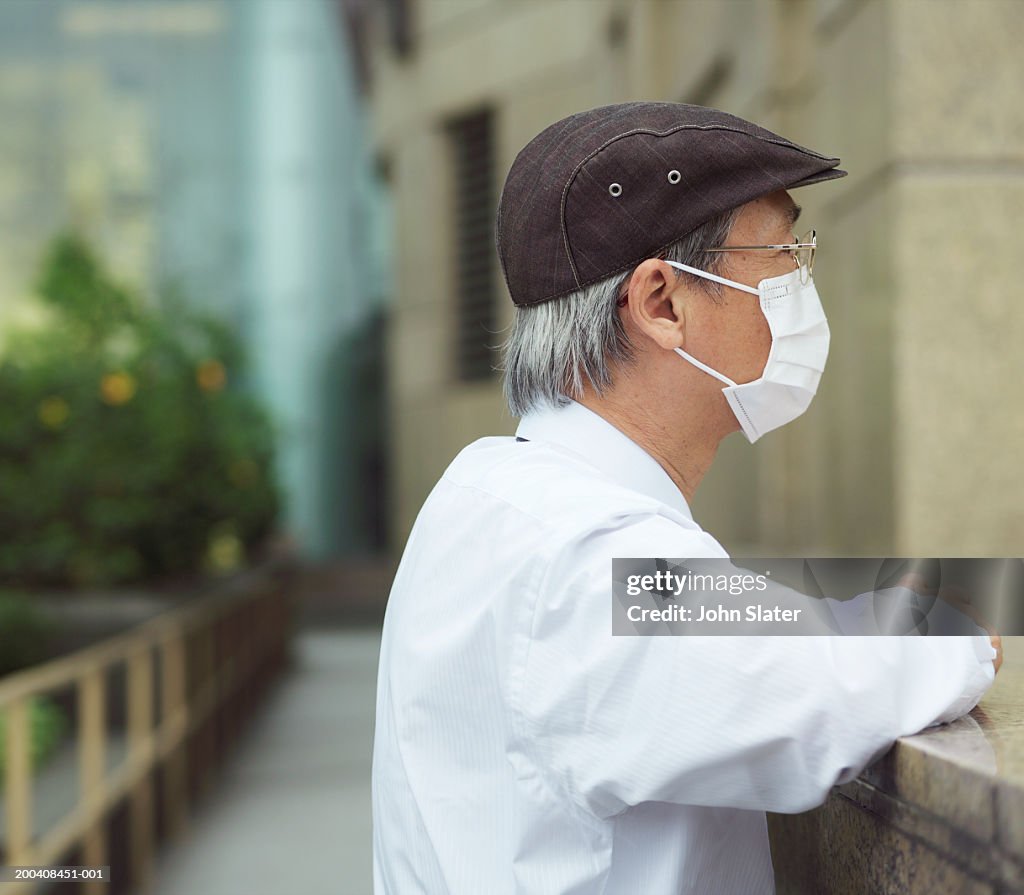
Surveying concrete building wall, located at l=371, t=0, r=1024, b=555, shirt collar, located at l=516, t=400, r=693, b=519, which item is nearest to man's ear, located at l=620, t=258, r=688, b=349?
shirt collar, located at l=516, t=400, r=693, b=519

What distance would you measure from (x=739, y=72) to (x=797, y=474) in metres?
1.58

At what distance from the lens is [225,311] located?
1523 centimetres

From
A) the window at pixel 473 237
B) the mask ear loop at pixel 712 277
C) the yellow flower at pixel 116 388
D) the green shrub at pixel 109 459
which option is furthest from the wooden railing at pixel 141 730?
the window at pixel 473 237

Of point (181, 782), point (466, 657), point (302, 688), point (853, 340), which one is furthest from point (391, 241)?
point (466, 657)

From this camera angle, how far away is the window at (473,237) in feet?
41.5

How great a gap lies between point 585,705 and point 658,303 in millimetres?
502

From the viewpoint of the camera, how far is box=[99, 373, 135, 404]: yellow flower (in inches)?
338

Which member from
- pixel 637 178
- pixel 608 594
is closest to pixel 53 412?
pixel 637 178

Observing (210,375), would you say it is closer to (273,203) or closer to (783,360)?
(273,203)

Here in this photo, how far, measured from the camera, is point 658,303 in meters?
1.43

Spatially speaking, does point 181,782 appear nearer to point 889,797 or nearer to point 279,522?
point 889,797

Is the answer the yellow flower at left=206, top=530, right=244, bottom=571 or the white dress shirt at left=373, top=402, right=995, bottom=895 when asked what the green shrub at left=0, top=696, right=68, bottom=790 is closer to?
the white dress shirt at left=373, top=402, right=995, bottom=895

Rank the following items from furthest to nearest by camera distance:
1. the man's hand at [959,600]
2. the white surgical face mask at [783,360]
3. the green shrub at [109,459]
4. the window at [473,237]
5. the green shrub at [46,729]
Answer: the window at [473,237] < the green shrub at [109,459] < the green shrub at [46,729] < the white surgical face mask at [783,360] < the man's hand at [959,600]

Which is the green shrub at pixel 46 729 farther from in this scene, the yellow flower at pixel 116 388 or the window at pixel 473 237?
the window at pixel 473 237
